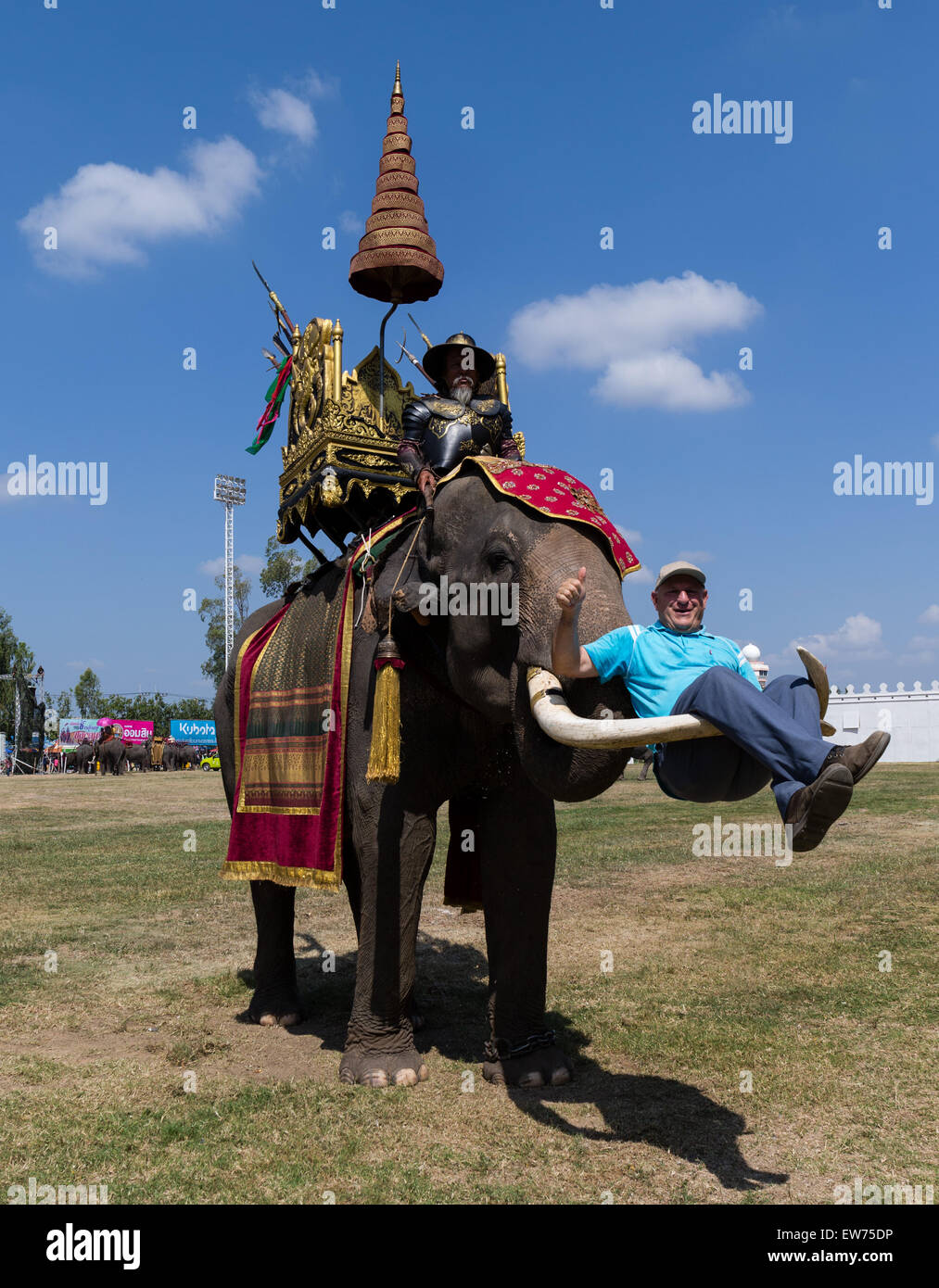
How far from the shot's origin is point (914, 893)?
33.8ft

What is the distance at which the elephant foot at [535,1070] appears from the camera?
5473 mm

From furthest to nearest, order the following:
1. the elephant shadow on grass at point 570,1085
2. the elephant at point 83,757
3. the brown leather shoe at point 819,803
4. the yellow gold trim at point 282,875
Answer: the elephant at point 83,757
the yellow gold trim at point 282,875
the elephant shadow on grass at point 570,1085
the brown leather shoe at point 819,803

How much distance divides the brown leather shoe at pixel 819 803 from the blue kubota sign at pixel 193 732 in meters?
65.0

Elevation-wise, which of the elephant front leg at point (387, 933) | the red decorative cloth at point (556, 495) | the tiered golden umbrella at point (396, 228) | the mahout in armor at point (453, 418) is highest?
the tiered golden umbrella at point (396, 228)

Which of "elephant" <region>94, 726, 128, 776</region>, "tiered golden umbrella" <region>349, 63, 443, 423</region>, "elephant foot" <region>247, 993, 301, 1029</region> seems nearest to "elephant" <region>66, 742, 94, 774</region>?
"elephant" <region>94, 726, 128, 776</region>

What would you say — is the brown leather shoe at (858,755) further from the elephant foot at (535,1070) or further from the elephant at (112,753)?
the elephant at (112,753)

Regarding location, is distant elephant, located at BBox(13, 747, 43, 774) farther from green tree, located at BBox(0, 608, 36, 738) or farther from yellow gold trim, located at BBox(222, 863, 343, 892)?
yellow gold trim, located at BBox(222, 863, 343, 892)

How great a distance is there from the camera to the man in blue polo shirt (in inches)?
132

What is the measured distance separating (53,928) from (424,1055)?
5.28 meters

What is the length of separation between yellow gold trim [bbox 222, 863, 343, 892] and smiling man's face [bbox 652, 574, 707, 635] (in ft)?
9.38

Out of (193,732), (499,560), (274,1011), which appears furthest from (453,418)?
(193,732)

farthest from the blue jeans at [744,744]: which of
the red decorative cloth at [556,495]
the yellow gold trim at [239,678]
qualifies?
the yellow gold trim at [239,678]

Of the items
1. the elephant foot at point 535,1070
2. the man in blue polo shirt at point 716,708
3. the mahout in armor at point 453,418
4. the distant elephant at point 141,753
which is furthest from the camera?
the distant elephant at point 141,753
